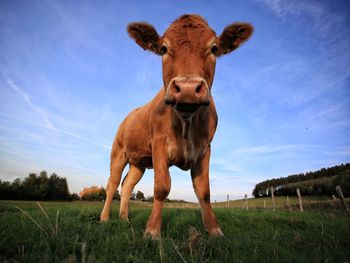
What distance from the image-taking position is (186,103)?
10.5 feet

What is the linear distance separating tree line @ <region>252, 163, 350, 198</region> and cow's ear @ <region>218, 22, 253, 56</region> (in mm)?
57168

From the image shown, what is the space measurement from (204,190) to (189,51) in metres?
2.29

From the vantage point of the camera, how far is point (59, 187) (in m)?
69.0

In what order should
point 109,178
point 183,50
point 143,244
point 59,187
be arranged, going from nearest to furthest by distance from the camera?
point 143,244 → point 183,50 → point 109,178 → point 59,187

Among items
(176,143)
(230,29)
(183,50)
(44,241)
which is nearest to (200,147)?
(176,143)

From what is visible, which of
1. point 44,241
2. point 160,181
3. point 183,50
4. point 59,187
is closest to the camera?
point 44,241

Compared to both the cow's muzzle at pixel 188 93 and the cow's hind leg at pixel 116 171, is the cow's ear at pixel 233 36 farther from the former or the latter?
the cow's hind leg at pixel 116 171

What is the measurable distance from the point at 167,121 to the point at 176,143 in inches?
17.0

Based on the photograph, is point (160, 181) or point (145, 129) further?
point (145, 129)

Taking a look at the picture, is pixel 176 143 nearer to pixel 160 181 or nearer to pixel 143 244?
pixel 160 181

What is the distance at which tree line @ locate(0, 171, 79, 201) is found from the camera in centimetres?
6256

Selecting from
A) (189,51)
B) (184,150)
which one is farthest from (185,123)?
(189,51)

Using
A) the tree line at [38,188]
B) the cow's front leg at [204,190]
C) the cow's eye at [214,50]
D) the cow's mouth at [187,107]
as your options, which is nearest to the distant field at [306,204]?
the cow's front leg at [204,190]

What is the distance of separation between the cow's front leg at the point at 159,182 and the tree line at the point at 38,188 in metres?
69.3
